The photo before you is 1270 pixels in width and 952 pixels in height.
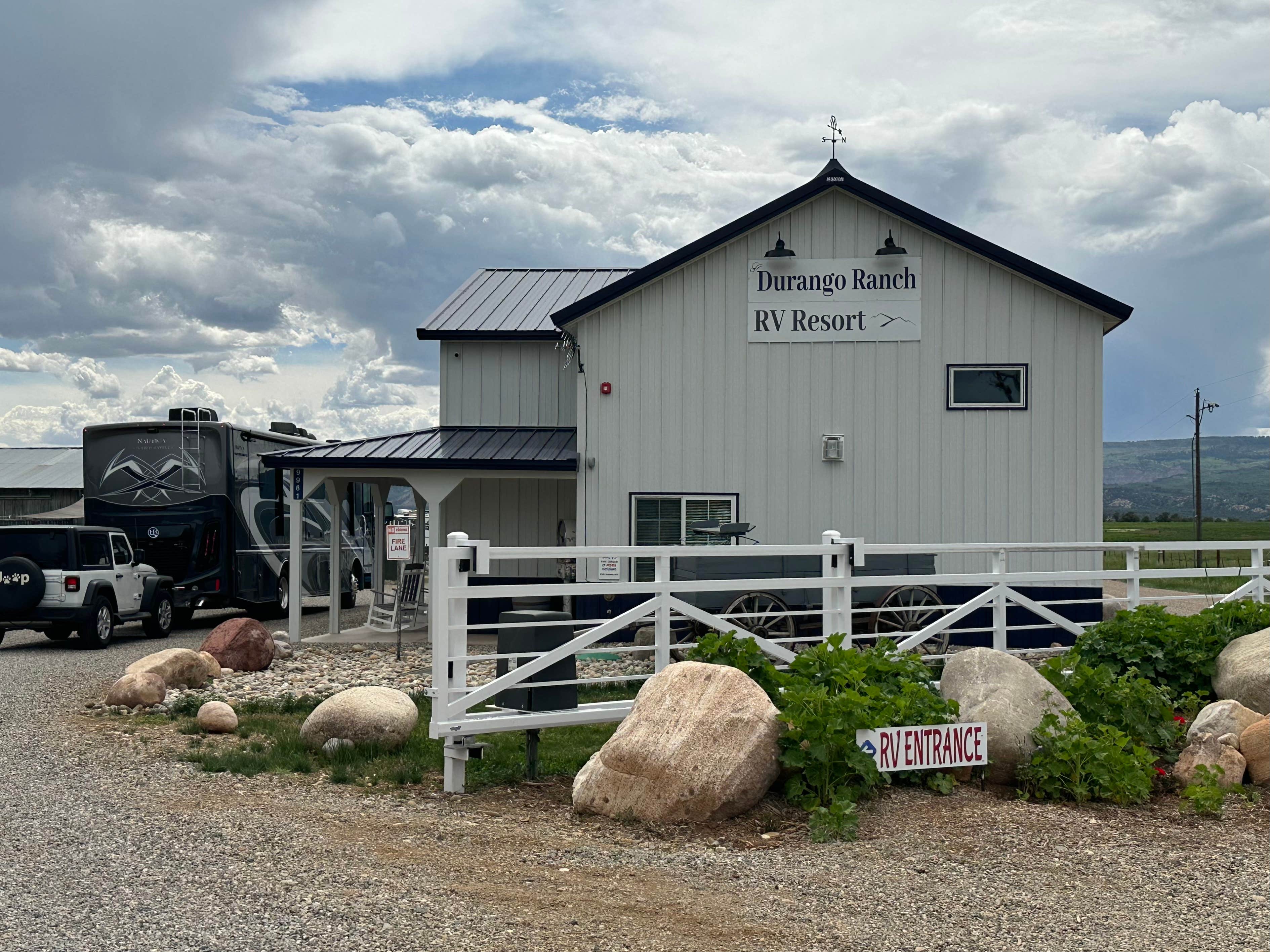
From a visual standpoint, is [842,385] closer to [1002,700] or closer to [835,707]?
[1002,700]

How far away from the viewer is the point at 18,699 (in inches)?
466

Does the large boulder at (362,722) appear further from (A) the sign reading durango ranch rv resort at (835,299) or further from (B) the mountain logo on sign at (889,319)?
(B) the mountain logo on sign at (889,319)

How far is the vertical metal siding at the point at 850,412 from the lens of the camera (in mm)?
15305

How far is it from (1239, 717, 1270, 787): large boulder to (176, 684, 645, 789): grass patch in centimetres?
428

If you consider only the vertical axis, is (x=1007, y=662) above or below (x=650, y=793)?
above

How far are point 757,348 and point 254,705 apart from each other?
25.3 ft

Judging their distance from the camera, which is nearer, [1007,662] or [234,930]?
[234,930]

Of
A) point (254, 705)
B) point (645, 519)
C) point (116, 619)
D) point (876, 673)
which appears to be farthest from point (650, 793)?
point (116, 619)

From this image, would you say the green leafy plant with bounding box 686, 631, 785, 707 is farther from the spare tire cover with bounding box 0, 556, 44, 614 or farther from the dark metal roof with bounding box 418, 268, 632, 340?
the spare tire cover with bounding box 0, 556, 44, 614

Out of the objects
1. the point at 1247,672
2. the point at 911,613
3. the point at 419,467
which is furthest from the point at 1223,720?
the point at 419,467

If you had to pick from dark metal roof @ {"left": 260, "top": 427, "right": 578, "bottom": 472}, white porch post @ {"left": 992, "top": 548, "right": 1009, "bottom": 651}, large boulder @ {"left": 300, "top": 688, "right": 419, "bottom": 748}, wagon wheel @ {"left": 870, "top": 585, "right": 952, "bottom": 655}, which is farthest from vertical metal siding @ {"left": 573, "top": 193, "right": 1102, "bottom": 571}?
large boulder @ {"left": 300, "top": 688, "right": 419, "bottom": 748}

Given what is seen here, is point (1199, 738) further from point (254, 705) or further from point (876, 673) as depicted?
point (254, 705)

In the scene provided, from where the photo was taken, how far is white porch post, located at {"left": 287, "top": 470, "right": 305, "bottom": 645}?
16266 millimetres

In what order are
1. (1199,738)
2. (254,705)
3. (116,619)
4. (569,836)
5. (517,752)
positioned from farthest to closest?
(116,619)
(254,705)
(517,752)
(1199,738)
(569,836)
